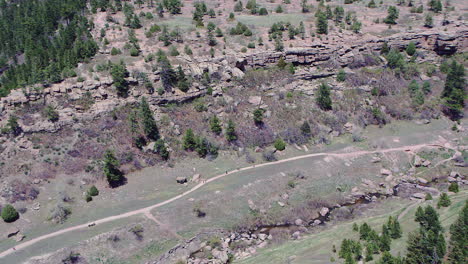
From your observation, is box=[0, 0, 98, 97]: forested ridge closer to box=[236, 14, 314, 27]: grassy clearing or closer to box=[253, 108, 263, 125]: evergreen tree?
box=[253, 108, 263, 125]: evergreen tree

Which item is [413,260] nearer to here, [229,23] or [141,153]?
[141,153]

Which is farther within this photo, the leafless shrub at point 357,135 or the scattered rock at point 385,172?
the leafless shrub at point 357,135

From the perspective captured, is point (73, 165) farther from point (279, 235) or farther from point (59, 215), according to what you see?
point (279, 235)

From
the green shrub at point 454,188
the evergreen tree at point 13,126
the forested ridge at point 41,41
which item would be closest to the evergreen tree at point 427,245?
the green shrub at point 454,188

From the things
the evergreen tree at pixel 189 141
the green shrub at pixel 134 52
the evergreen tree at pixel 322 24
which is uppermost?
the evergreen tree at pixel 322 24

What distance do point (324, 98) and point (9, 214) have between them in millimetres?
57177

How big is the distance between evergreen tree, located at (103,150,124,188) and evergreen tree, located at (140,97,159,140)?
8.65 metres

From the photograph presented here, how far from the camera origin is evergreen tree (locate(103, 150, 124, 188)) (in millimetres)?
60719

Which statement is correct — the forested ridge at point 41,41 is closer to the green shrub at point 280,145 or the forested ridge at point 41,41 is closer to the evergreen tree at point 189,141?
the evergreen tree at point 189,141

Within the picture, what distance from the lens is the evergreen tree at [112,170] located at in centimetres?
6072

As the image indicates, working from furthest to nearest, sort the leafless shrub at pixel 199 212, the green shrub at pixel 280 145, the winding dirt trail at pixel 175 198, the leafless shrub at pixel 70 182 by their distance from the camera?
the green shrub at pixel 280 145, the leafless shrub at pixel 70 182, the leafless shrub at pixel 199 212, the winding dirt trail at pixel 175 198

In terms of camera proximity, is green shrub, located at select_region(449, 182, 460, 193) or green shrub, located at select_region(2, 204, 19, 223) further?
green shrub, located at select_region(449, 182, 460, 193)

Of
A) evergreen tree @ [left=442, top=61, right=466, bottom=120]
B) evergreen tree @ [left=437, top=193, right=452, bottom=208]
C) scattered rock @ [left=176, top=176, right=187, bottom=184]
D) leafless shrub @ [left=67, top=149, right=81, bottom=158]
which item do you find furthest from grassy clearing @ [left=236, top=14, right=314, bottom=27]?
evergreen tree @ [left=437, top=193, right=452, bottom=208]

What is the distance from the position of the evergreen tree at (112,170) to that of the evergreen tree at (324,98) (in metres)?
40.8
